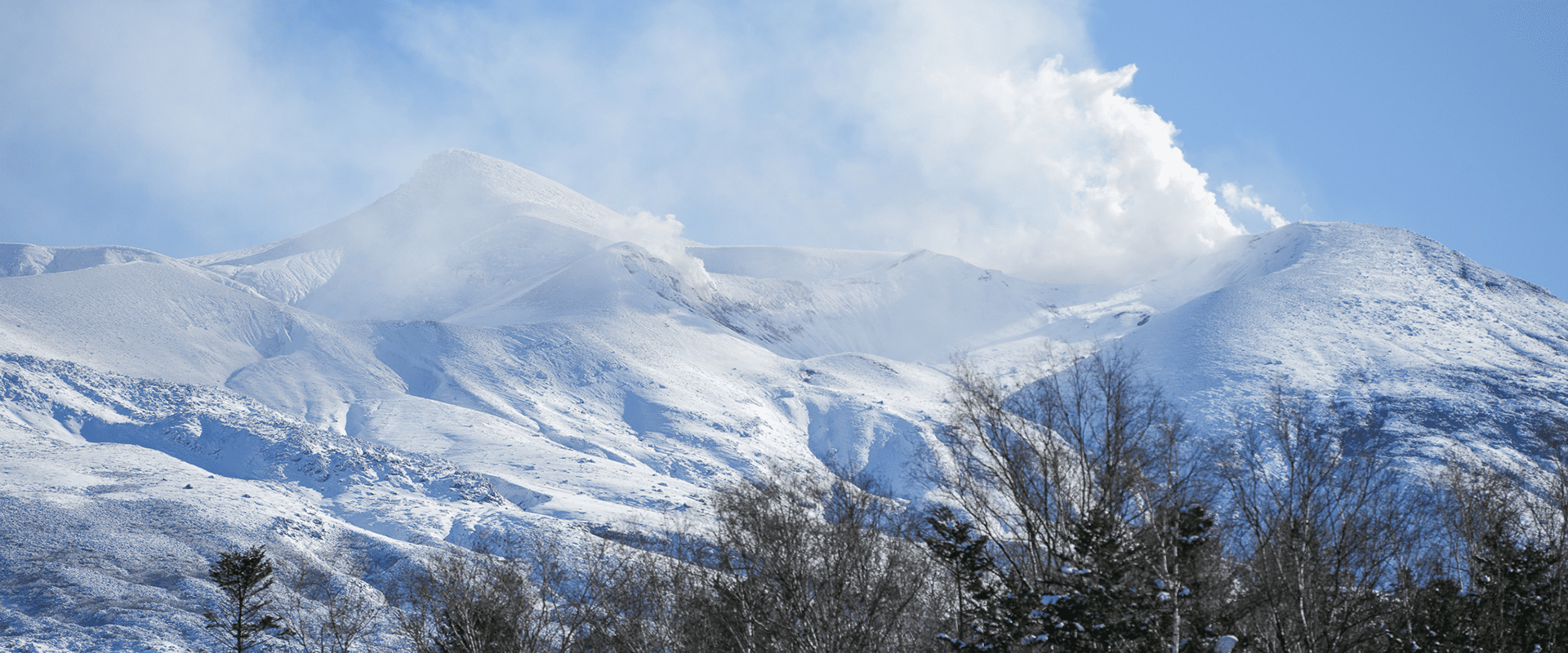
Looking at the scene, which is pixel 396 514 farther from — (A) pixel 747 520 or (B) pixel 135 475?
(A) pixel 747 520

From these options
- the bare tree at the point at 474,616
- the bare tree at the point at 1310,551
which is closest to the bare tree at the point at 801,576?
the bare tree at the point at 474,616

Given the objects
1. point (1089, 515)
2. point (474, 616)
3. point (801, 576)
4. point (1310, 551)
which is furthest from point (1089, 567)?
point (474, 616)

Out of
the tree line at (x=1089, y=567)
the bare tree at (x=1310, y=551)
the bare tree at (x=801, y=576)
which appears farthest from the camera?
the bare tree at (x=801, y=576)

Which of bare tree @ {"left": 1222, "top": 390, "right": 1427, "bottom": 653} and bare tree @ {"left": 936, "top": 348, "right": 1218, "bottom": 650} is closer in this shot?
bare tree @ {"left": 936, "top": 348, "right": 1218, "bottom": 650}

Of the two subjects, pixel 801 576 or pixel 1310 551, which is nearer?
pixel 801 576

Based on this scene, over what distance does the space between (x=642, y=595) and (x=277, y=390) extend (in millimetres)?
205549

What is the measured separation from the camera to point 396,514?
443ft

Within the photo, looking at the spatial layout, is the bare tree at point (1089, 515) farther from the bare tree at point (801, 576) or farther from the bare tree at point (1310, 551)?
the bare tree at point (801, 576)

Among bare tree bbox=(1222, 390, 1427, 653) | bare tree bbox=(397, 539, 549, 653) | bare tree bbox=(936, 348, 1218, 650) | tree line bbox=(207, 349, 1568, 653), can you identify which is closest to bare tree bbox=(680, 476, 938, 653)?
tree line bbox=(207, 349, 1568, 653)

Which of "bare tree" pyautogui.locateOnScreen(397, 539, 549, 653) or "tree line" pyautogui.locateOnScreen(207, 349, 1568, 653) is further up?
"tree line" pyautogui.locateOnScreen(207, 349, 1568, 653)

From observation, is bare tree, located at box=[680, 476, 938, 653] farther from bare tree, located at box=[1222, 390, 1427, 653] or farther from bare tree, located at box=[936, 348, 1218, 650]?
bare tree, located at box=[1222, 390, 1427, 653]

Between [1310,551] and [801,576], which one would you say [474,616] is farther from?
[1310,551]

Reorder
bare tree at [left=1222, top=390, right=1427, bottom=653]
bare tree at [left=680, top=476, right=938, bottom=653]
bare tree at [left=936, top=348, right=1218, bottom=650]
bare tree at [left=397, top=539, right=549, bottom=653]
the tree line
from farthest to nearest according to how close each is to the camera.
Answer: bare tree at [left=397, top=539, right=549, bottom=653] → bare tree at [left=680, top=476, right=938, bottom=653] → bare tree at [left=1222, top=390, right=1427, bottom=653] → the tree line → bare tree at [left=936, top=348, right=1218, bottom=650]

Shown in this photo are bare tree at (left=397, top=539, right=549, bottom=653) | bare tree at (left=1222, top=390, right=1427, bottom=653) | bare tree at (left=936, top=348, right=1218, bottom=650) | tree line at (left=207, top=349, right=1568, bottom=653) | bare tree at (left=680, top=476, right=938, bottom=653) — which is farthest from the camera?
bare tree at (left=397, top=539, right=549, bottom=653)
